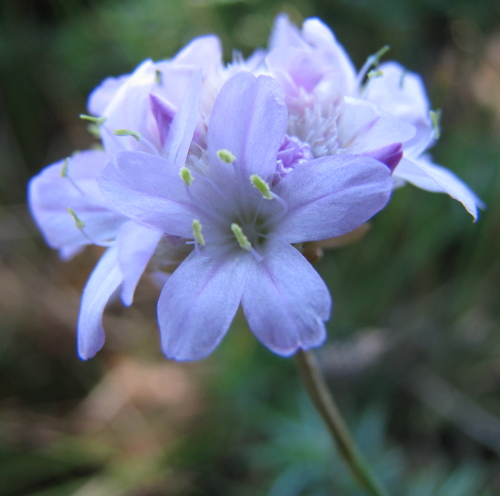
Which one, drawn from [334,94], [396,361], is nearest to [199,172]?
[334,94]

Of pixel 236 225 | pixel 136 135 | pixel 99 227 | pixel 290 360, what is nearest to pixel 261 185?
pixel 236 225

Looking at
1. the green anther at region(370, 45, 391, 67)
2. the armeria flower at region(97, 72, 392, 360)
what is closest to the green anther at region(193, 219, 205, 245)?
the armeria flower at region(97, 72, 392, 360)

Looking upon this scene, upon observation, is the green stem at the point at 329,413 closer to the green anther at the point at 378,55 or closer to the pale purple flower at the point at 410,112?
the pale purple flower at the point at 410,112

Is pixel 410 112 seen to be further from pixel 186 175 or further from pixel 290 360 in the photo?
pixel 290 360

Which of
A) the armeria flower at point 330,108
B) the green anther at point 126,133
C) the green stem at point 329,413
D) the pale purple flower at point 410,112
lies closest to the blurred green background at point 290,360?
the green stem at point 329,413

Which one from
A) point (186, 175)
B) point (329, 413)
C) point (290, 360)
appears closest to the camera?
point (186, 175)

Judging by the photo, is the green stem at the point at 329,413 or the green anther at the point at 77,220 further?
the green stem at the point at 329,413
